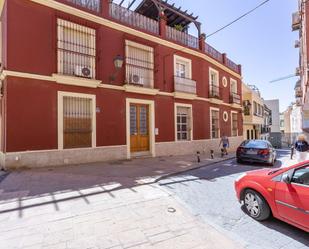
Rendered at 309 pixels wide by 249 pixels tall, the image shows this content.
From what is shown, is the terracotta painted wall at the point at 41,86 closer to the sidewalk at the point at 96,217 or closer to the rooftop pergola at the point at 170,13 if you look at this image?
the sidewalk at the point at 96,217

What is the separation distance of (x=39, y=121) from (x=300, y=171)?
8.68 m

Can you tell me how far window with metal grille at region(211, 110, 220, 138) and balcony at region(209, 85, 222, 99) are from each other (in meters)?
1.26

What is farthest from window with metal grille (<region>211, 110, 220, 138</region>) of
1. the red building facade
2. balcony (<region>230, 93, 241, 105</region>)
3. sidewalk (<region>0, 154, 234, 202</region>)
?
sidewalk (<region>0, 154, 234, 202</region>)

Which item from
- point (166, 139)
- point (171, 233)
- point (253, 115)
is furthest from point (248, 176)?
point (253, 115)

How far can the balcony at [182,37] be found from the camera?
45.2ft

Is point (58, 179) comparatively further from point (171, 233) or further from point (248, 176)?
point (248, 176)

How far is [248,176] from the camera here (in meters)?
4.27

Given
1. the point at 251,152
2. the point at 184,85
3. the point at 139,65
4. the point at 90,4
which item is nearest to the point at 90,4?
the point at 90,4

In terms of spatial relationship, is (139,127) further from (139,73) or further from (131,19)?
(131,19)

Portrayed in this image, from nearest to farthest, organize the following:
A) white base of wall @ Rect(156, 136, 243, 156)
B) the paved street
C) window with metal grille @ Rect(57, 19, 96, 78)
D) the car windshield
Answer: the paved street, window with metal grille @ Rect(57, 19, 96, 78), the car windshield, white base of wall @ Rect(156, 136, 243, 156)

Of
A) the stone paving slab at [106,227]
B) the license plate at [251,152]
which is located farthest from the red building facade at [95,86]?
the stone paving slab at [106,227]

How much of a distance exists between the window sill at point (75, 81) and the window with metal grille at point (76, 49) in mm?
346

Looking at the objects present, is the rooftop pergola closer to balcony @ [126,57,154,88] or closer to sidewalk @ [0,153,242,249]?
balcony @ [126,57,154,88]

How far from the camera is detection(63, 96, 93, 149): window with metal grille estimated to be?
920 cm
